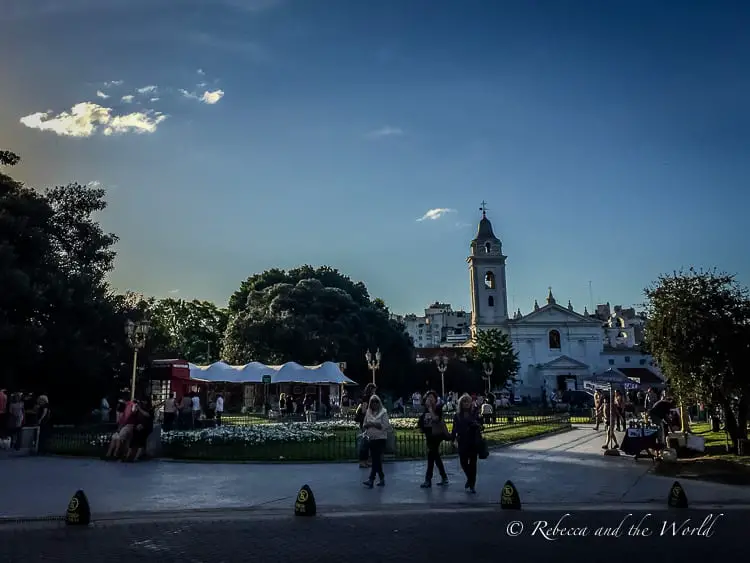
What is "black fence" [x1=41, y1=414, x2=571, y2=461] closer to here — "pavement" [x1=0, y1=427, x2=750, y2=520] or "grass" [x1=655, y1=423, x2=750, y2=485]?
"pavement" [x1=0, y1=427, x2=750, y2=520]

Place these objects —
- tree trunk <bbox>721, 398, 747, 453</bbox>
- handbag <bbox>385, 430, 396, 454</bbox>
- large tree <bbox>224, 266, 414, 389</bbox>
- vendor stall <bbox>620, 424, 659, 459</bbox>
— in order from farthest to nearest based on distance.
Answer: large tree <bbox>224, 266, 414, 389</bbox> < handbag <bbox>385, 430, 396, 454</bbox> < tree trunk <bbox>721, 398, 747, 453</bbox> < vendor stall <bbox>620, 424, 659, 459</bbox>

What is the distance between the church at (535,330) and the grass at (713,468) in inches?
2777

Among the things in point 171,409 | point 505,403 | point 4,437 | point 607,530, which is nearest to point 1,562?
point 607,530

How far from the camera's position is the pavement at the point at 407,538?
6992 mm

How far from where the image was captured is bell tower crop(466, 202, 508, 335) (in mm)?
87125

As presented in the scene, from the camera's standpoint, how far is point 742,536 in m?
7.80

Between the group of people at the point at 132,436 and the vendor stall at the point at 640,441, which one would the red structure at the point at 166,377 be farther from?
the vendor stall at the point at 640,441

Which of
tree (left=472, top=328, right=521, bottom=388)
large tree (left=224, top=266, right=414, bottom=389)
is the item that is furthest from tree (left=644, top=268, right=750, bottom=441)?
tree (left=472, top=328, right=521, bottom=388)

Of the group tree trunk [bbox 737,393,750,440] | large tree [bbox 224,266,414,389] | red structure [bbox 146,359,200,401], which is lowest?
tree trunk [bbox 737,393,750,440]

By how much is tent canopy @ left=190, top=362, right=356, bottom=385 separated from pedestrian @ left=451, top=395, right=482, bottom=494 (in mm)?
26903

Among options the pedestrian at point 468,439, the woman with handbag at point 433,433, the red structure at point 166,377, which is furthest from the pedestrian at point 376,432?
the red structure at point 166,377

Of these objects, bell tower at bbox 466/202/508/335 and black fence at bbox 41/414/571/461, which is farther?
bell tower at bbox 466/202/508/335

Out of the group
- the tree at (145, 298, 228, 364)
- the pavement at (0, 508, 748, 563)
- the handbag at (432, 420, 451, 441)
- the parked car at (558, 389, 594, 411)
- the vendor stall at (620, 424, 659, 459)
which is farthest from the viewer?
the tree at (145, 298, 228, 364)

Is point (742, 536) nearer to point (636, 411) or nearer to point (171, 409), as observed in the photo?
point (171, 409)
